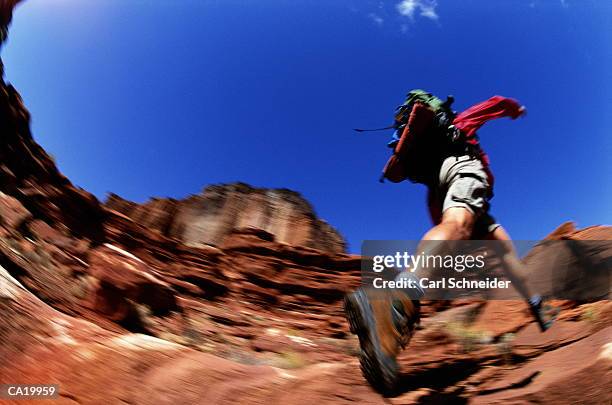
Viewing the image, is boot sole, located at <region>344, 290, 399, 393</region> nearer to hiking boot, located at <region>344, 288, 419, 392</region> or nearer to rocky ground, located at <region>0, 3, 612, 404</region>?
hiking boot, located at <region>344, 288, 419, 392</region>

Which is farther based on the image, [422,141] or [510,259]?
[422,141]

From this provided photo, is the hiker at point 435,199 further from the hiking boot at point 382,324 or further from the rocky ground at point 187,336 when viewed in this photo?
the rocky ground at point 187,336

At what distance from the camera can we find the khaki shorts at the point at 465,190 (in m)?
1.97

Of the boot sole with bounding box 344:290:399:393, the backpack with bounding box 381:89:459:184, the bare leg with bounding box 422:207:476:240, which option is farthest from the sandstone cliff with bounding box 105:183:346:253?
the boot sole with bounding box 344:290:399:393

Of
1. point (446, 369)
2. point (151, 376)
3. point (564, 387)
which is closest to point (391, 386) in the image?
point (564, 387)

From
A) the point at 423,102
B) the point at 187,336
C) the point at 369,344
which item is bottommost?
the point at 369,344

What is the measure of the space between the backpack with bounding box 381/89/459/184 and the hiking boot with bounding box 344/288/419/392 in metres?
1.19

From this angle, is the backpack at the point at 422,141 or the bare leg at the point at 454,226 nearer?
the bare leg at the point at 454,226

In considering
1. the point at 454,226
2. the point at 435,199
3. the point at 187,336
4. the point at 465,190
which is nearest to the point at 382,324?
the point at 454,226

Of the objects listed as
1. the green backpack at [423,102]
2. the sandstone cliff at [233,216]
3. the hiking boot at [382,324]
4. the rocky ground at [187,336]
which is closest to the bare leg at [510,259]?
the rocky ground at [187,336]

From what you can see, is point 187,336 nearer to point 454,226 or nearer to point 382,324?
point 382,324

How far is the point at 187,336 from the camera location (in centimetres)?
323

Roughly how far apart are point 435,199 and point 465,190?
17.6 inches

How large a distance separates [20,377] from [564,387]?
2.39 meters
